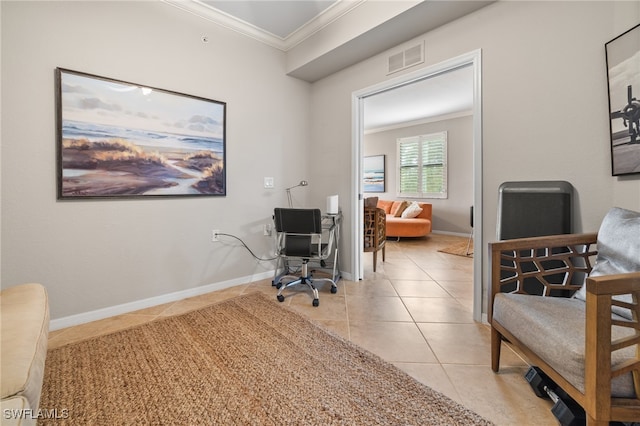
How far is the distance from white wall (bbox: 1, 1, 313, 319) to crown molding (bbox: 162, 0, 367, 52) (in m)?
0.07

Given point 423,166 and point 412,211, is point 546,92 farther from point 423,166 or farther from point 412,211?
point 423,166

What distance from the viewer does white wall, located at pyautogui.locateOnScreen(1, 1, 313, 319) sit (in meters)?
1.84

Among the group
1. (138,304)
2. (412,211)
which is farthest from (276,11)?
(412,211)

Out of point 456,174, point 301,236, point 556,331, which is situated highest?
point 456,174

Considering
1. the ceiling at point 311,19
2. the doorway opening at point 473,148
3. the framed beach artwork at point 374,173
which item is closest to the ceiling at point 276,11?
the ceiling at point 311,19

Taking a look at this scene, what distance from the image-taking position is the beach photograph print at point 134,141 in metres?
1.99

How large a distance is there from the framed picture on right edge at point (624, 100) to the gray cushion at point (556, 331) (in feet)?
2.60

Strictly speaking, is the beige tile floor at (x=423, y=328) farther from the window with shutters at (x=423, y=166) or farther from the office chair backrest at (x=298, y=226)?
the window with shutters at (x=423, y=166)

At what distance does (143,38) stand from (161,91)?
43cm

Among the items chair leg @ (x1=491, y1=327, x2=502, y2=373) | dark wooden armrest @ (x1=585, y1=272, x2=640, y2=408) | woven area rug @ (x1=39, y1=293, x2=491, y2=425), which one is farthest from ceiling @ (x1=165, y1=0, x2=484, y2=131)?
woven area rug @ (x1=39, y1=293, x2=491, y2=425)

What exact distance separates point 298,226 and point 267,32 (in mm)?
2167

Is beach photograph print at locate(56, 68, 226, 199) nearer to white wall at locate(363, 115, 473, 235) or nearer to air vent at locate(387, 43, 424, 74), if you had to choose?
Result: air vent at locate(387, 43, 424, 74)

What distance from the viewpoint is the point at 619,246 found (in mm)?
1221

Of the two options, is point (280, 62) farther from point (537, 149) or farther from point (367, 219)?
point (537, 149)
